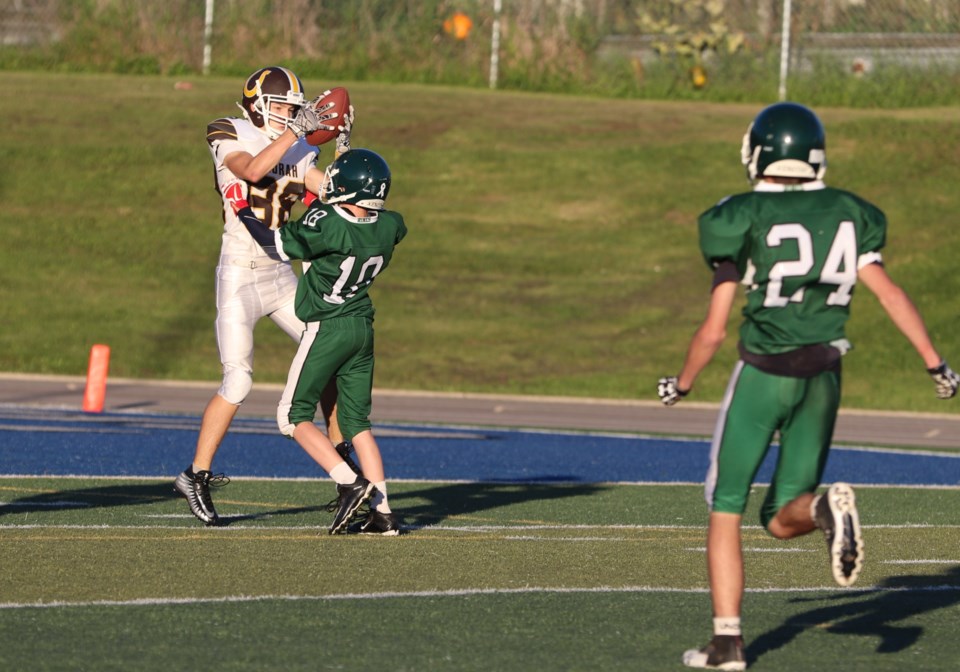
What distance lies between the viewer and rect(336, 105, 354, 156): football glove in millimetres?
8969

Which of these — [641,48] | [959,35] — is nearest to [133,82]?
[641,48]

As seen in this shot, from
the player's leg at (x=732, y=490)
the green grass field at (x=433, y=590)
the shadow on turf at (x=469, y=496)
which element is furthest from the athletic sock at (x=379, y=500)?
the player's leg at (x=732, y=490)

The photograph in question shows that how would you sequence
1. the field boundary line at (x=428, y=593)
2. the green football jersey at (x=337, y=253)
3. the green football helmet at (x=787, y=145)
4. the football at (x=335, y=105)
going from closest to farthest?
the green football helmet at (x=787, y=145)
the field boundary line at (x=428, y=593)
the green football jersey at (x=337, y=253)
the football at (x=335, y=105)

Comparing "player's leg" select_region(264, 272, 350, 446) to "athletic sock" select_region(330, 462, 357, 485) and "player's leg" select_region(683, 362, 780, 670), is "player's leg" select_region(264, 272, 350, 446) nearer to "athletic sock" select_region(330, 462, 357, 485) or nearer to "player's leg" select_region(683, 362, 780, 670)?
"athletic sock" select_region(330, 462, 357, 485)

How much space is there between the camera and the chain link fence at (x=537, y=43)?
1185 inches

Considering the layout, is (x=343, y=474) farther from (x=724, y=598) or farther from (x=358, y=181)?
(x=724, y=598)

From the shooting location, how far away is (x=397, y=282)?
74.7ft

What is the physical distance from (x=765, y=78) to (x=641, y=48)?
2.34m

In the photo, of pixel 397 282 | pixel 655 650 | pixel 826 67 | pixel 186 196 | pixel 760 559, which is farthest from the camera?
pixel 826 67

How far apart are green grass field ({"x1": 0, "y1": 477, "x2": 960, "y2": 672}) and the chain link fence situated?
2095cm

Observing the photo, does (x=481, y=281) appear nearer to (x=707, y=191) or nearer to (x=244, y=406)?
(x=707, y=191)

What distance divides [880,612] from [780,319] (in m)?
1.63

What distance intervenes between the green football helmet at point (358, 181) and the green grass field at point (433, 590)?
5.17ft

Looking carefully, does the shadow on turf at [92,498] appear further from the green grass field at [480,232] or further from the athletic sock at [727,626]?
the green grass field at [480,232]
